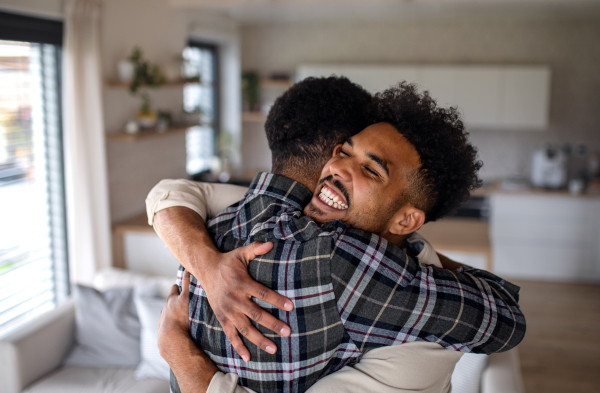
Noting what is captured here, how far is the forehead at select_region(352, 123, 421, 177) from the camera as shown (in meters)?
1.09

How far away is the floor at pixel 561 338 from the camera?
10.5 ft

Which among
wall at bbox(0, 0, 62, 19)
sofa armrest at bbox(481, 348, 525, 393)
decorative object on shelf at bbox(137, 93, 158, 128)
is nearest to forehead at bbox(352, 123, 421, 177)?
sofa armrest at bbox(481, 348, 525, 393)

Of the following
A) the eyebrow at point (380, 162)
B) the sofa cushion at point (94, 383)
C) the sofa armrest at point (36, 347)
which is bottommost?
the sofa cushion at point (94, 383)

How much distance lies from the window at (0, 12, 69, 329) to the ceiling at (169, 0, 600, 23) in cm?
149

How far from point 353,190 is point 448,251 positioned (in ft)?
7.01

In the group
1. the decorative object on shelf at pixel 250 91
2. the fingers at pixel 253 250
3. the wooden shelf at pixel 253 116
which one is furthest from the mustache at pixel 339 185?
the decorative object on shelf at pixel 250 91

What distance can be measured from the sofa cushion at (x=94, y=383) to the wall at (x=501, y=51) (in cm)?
391

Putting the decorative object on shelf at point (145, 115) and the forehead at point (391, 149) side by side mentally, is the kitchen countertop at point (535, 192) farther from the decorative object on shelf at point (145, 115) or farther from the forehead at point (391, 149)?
the forehead at point (391, 149)

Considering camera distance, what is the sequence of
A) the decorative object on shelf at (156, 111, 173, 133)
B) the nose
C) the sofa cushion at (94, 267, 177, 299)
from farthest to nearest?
the decorative object on shelf at (156, 111, 173, 133), the sofa cushion at (94, 267, 177, 299), the nose

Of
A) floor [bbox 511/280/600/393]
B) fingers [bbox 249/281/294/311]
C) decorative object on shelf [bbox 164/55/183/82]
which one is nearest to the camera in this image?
fingers [bbox 249/281/294/311]

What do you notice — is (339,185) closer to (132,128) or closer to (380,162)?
(380,162)

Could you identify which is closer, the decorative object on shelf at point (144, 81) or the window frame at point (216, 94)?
the decorative object on shelf at point (144, 81)

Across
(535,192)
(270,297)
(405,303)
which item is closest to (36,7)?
(270,297)

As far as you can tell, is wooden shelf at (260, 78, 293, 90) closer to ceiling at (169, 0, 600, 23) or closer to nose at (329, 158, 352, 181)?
ceiling at (169, 0, 600, 23)
